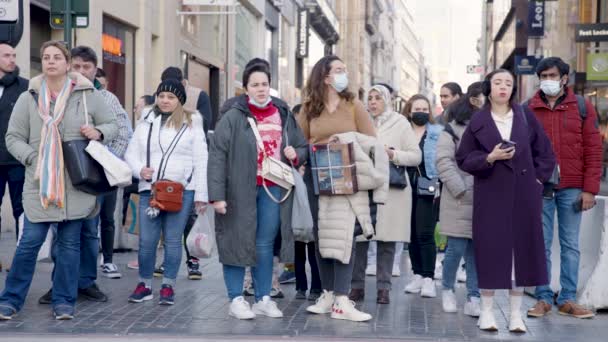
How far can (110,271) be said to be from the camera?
965 cm

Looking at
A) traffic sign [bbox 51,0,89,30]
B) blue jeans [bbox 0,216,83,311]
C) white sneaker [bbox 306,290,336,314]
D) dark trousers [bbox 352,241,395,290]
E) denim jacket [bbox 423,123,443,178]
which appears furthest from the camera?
traffic sign [bbox 51,0,89,30]

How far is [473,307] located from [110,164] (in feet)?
9.84

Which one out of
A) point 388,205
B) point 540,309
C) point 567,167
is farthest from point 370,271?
point 567,167

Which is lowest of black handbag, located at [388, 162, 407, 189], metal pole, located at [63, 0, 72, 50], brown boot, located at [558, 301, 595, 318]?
brown boot, located at [558, 301, 595, 318]

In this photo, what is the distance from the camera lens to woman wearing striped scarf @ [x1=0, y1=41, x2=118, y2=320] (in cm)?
710

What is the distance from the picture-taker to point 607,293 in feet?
26.2

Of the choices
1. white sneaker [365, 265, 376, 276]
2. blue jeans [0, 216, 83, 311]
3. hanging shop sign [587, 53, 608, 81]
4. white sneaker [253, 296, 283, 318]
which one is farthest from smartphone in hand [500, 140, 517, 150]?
hanging shop sign [587, 53, 608, 81]

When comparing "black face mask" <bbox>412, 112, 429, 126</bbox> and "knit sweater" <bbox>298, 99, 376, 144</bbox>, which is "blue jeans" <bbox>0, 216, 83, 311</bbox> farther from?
"black face mask" <bbox>412, 112, 429, 126</bbox>

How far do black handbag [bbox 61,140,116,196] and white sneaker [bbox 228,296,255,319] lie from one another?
1306mm

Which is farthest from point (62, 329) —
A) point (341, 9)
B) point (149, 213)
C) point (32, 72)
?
point (341, 9)

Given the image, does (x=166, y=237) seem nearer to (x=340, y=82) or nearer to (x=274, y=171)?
A: (x=274, y=171)

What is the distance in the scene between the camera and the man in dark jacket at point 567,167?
7848 mm

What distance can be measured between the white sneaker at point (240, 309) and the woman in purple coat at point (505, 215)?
1.67 m

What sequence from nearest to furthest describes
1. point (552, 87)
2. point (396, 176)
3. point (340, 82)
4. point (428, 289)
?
point (340, 82), point (552, 87), point (396, 176), point (428, 289)
